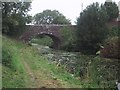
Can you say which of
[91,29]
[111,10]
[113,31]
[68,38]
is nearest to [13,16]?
[91,29]

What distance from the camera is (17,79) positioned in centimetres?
1105

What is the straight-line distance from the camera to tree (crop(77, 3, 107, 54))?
4200 centimetres

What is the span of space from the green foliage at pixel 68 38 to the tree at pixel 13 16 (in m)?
9.18

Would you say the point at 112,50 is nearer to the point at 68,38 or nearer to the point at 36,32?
the point at 68,38

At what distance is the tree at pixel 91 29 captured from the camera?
138ft

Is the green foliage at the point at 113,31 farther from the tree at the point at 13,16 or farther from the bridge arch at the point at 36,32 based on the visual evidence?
the tree at the point at 13,16

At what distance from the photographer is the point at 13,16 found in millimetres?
36844

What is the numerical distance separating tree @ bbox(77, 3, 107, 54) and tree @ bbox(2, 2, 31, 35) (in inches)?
278

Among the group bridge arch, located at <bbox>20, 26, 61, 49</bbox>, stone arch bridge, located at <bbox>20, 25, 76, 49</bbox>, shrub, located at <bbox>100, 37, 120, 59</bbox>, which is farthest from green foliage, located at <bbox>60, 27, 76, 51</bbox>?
shrub, located at <bbox>100, 37, 120, 59</bbox>

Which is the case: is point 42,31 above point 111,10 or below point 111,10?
below

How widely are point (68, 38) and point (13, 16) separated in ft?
55.5

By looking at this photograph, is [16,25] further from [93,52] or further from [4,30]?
[93,52]

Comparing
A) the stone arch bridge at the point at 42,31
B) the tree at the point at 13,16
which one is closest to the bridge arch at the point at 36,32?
the stone arch bridge at the point at 42,31

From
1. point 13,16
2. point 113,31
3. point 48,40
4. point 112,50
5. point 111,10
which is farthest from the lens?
point 48,40
